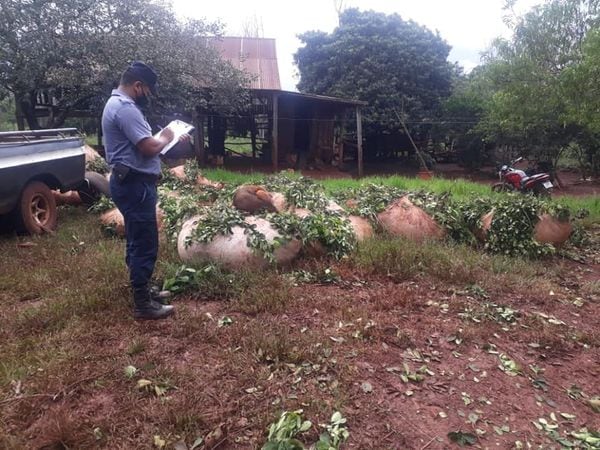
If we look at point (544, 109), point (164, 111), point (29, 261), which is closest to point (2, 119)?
point (164, 111)

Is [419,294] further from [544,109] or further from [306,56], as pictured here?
[306,56]

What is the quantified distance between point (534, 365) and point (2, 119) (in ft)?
83.1

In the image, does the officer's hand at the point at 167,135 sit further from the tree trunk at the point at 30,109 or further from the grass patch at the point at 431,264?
the tree trunk at the point at 30,109

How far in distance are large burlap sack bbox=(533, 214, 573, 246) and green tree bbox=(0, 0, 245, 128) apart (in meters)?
8.23

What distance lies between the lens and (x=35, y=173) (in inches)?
230

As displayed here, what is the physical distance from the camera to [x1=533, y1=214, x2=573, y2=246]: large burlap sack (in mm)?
5809

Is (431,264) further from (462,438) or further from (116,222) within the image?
(116,222)

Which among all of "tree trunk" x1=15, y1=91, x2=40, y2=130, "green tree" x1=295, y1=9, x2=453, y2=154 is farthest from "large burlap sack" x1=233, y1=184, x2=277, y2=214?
"green tree" x1=295, y1=9, x2=453, y2=154

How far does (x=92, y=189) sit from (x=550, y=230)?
23.1 feet

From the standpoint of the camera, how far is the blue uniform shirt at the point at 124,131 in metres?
3.15

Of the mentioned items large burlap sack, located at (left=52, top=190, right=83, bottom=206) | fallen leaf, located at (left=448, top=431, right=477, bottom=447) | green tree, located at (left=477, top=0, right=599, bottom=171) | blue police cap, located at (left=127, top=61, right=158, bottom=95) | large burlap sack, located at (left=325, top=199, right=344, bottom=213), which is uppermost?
green tree, located at (left=477, top=0, right=599, bottom=171)

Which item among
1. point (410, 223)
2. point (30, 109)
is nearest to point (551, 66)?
point (410, 223)

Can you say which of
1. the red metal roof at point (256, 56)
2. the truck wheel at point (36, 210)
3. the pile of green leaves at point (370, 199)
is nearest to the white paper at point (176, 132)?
the pile of green leaves at point (370, 199)

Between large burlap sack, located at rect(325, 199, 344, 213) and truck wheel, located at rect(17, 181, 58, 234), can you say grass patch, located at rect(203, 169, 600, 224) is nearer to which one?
Answer: large burlap sack, located at rect(325, 199, 344, 213)
